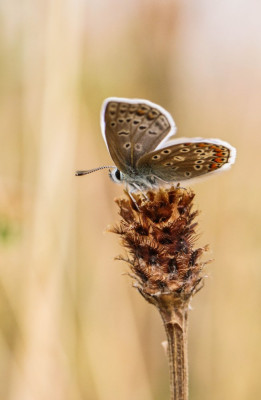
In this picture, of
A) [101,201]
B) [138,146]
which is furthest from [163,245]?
[101,201]

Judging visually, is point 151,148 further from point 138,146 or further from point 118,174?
point 118,174

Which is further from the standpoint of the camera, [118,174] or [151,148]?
[118,174]

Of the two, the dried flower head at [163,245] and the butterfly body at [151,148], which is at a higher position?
the butterfly body at [151,148]

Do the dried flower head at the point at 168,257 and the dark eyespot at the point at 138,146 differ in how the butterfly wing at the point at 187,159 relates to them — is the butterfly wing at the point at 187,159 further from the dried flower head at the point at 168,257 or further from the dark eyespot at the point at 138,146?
the dried flower head at the point at 168,257

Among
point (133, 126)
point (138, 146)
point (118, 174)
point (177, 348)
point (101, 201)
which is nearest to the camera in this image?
point (177, 348)

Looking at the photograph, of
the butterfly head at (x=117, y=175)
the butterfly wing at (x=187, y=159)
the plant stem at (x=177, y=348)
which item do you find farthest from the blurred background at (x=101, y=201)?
the plant stem at (x=177, y=348)

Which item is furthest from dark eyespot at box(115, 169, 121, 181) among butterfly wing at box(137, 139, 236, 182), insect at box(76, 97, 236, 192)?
butterfly wing at box(137, 139, 236, 182)

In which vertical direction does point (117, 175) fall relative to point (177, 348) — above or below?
above

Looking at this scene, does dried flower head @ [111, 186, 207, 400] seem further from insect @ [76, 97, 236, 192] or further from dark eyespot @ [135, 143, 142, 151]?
dark eyespot @ [135, 143, 142, 151]
